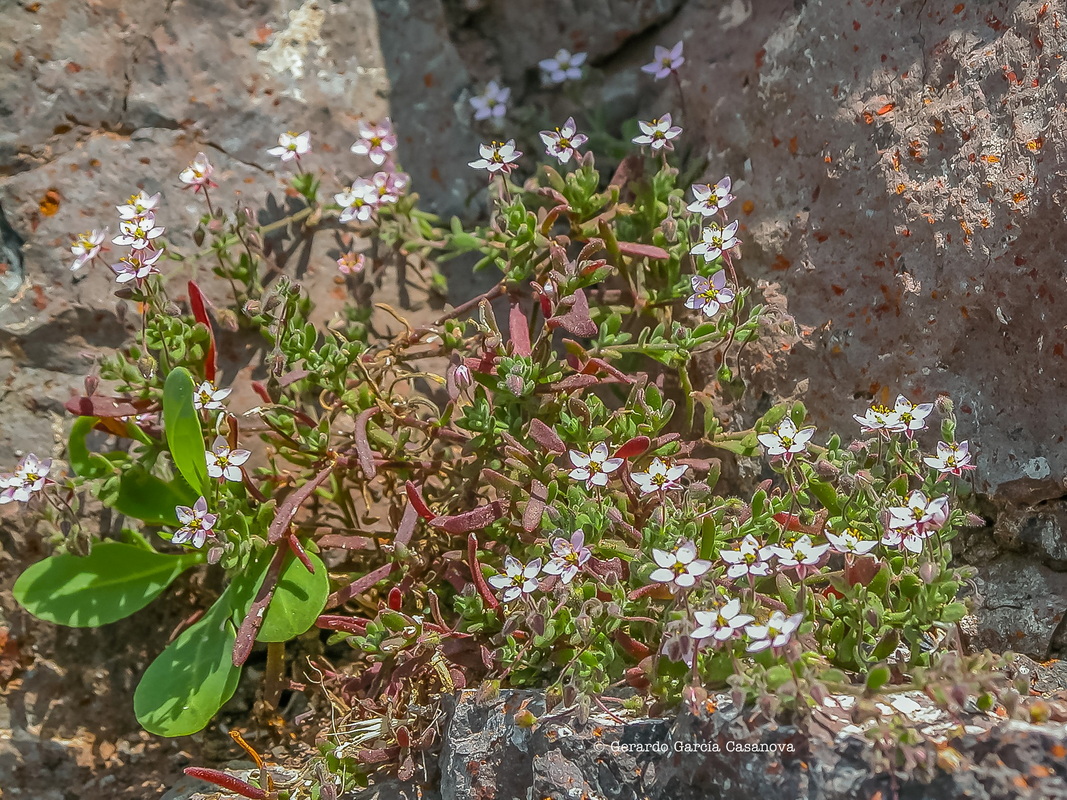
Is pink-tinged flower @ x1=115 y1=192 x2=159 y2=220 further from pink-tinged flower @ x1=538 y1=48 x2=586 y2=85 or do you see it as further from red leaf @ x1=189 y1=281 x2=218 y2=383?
pink-tinged flower @ x1=538 y1=48 x2=586 y2=85

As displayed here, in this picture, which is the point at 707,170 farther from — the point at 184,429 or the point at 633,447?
the point at 184,429

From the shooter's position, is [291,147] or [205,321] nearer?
[205,321]

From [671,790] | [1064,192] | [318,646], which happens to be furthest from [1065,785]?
[318,646]

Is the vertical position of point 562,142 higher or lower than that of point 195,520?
higher

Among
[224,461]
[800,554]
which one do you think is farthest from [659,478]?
[224,461]

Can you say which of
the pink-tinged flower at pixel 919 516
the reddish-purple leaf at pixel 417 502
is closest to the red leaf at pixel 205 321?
the reddish-purple leaf at pixel 417 502
